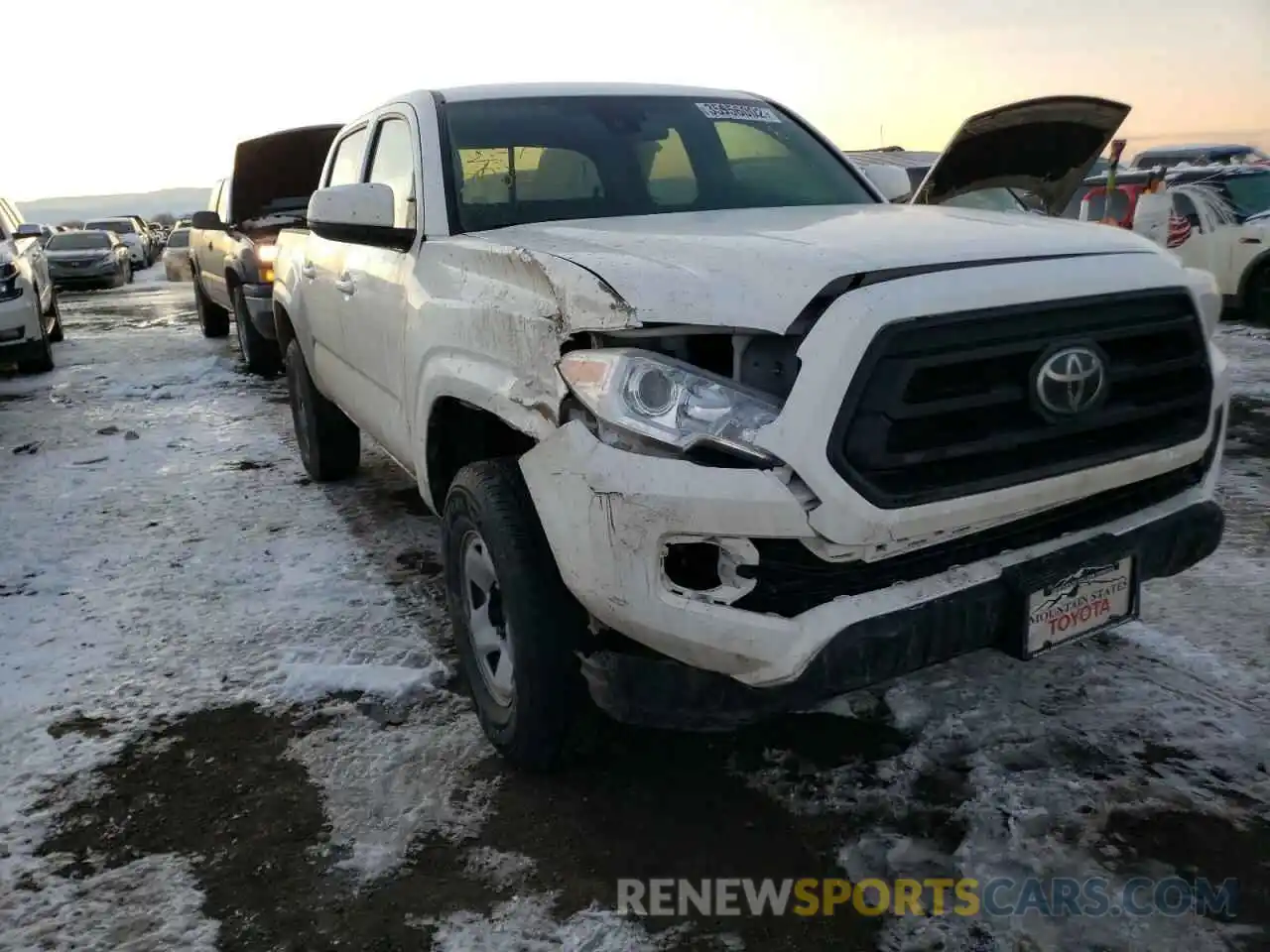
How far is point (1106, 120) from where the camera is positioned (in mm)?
6258

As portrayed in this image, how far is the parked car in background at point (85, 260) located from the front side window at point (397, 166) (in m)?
21.5

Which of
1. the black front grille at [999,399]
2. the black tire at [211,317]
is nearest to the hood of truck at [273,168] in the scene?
the black tire at [211,317]

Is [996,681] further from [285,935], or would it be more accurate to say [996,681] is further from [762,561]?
[285,935]

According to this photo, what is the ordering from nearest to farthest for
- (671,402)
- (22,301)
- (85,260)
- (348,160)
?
(671,402)
(348,160)
(22,301)
(85,260)

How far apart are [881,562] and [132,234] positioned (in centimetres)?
3513

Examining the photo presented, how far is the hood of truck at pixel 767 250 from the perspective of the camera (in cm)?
223

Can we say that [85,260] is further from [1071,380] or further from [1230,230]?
[1071,380]

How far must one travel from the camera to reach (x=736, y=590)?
2.18 m

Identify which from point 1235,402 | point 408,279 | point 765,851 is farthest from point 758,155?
point 1235,402

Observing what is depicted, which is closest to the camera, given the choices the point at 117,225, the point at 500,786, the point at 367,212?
the point at 500,786

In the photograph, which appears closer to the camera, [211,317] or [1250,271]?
[1250,271]

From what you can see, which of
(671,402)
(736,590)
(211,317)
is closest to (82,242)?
(211,317)

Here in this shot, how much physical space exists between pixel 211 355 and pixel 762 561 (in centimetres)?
1040

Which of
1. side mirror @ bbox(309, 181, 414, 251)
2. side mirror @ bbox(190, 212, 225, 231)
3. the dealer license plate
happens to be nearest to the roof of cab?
side mirror @ bbox(309, 181, 414, 251)
